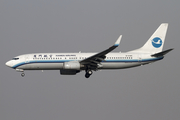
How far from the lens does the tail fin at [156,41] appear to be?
154 ft

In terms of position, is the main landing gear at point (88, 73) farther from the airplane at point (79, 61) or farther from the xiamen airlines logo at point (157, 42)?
the xiamen airlines logo at point (157, 42)

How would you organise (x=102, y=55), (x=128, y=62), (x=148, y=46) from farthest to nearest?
(x=148, y=46) → (x=128, y=62) → (x=102, y=55)

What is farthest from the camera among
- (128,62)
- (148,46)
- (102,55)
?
(148,46)

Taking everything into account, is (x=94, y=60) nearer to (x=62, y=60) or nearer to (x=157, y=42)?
(x=62, y=60)

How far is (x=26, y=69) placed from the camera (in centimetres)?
4369

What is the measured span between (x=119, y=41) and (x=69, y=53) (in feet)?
29.5

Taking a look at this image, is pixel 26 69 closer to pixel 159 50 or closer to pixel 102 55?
pixel 102 55

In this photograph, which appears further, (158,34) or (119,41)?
(158,34)

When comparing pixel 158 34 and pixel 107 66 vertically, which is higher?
pixel 158 34

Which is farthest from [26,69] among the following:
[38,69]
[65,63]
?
[65,63]

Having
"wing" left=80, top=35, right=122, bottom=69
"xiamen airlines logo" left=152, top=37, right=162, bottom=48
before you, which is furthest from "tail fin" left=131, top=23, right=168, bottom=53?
"wing" left=80, top=35, right=122, bottom=69

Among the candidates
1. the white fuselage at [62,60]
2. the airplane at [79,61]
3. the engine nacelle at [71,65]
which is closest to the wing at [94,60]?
the airplane at [79,61]

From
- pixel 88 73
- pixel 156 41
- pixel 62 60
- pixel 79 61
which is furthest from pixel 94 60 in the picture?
pixel 156 41

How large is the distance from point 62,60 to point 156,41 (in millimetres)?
14761
